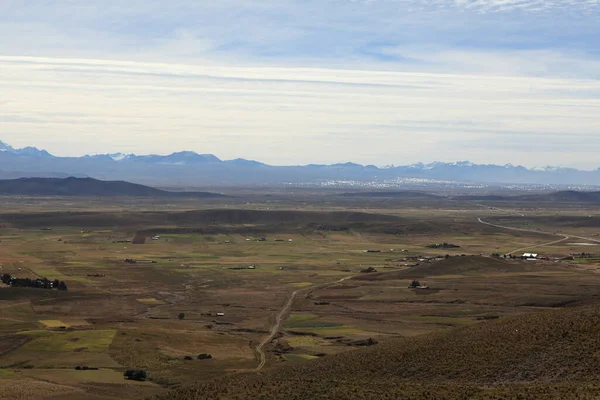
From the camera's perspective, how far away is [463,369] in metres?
46.6

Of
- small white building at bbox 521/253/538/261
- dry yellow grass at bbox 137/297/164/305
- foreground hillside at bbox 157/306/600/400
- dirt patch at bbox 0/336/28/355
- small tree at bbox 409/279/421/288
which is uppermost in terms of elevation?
foreground hillside at bbox 157/306/600/400

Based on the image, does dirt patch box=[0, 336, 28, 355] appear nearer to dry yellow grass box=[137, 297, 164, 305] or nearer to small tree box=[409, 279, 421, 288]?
dry yellow grass box=[137, 297, 164, 305]

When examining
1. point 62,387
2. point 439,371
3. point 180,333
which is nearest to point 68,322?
point 180,333

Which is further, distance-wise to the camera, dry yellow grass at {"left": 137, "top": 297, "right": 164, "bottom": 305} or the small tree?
the small tree

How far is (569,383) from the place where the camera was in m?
40.2

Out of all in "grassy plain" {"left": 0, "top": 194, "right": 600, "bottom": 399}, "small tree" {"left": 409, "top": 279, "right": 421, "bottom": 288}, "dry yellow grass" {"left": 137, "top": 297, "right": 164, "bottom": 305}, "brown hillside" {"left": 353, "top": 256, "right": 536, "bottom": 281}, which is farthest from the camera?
"brown hillside" {"left": 353, "top": 256, "right": 536, "bottom": 281}

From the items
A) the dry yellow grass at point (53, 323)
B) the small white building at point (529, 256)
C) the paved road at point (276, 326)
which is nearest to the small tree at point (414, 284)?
the paved road at point (276, 326)

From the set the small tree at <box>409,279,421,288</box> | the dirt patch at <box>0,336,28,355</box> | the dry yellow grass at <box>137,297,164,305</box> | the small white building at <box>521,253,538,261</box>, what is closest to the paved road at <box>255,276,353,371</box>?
the small tree at <box>409,279,421,288</box>

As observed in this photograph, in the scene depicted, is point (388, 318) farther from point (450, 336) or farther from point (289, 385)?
point (289, 385)

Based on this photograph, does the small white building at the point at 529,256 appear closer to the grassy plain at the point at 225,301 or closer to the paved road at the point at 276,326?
the grassy plain at the point at 225,301

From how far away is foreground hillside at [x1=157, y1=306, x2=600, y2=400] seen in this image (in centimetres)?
4031

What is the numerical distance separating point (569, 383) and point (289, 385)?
47.1 ft

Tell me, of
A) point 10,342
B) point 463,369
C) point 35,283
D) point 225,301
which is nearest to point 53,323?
point 10,342

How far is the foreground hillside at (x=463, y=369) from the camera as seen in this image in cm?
4031
